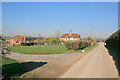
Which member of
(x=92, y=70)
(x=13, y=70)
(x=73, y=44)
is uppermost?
(x=73, y=44)

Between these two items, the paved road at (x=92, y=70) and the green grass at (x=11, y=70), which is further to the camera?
the paved road at (x=92, y=70)

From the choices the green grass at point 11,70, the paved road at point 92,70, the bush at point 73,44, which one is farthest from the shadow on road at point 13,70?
the bush at point 73,44

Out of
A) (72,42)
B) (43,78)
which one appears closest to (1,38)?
(43,78)

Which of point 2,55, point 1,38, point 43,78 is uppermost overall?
point 1,38

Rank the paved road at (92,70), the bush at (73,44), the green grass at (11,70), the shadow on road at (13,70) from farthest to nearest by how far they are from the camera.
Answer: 1. the bush at (73,44)
2. the paved road at (92,70)
3. the shadow on road at (13,70)
4. the green grass at (11,70)

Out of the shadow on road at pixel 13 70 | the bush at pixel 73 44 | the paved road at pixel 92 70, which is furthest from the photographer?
the bush at pixel 73 44

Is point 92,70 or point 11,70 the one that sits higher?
point 11,70

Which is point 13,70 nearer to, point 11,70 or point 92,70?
point 11,70

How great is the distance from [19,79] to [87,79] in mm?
3833

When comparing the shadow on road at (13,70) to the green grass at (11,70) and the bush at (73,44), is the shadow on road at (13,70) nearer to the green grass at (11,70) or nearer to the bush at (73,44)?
the green grass at (11,70)

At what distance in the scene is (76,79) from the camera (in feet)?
21.0

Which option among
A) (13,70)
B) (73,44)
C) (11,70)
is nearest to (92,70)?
(13,70)

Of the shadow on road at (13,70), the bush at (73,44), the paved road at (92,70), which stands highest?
the bush at (73,44)

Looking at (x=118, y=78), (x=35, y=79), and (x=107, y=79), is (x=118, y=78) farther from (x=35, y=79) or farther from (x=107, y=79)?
(x=35, y=79)
